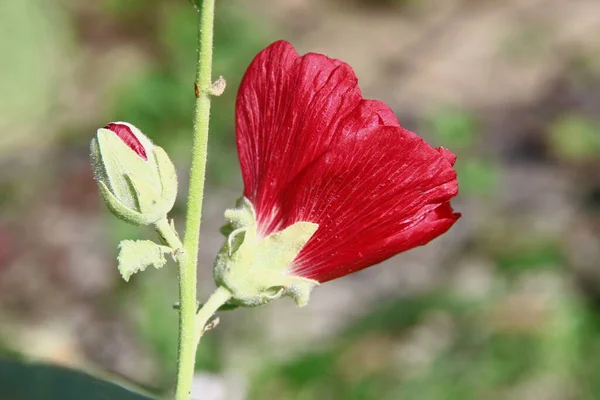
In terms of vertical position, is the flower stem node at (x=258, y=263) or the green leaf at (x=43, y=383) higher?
the flower stem node at (x=258, y=263)

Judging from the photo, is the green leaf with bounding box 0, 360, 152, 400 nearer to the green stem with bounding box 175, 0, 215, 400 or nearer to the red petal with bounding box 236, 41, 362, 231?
the green stem with bounding box 175, 0, 215, 400

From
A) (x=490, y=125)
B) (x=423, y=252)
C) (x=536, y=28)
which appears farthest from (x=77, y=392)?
(x=536, y=28)

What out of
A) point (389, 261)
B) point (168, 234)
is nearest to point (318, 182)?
point (168, 234)

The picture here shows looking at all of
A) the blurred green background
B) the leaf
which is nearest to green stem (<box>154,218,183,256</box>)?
the leaf

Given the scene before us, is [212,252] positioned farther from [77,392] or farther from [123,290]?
[77,392]

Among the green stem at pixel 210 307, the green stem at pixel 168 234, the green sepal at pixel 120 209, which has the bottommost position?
the green stem at pixel 210 307

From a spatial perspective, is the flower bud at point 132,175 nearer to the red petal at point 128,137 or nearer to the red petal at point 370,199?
the red petal at point 128,137

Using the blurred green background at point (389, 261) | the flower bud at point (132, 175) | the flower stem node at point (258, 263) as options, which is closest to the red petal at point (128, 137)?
the flower bud at point (132, 175)
